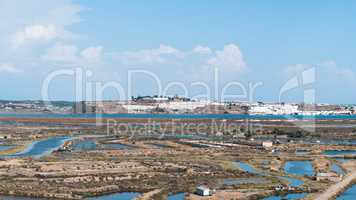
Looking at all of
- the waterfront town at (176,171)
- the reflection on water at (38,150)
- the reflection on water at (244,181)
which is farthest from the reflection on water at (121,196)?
the reflection on water at (38,150)

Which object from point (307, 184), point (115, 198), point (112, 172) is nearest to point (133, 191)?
point (115, 198)

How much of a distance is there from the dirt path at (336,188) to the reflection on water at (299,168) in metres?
2.34

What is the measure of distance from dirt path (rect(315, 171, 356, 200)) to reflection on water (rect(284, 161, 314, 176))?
2.34 meters

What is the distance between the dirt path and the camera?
20.5 metres

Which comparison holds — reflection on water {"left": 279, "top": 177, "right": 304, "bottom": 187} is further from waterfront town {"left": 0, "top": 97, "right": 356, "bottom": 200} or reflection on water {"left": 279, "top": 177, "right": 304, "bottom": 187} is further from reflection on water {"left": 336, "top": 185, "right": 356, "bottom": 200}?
reflection on water {"left": 336, "top": 185, "right": 356, "bottom": 200}

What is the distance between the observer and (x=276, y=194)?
840 inches

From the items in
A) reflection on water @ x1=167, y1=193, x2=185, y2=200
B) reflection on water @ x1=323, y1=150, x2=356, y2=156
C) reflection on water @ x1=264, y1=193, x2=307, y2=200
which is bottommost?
reflection on water @ x1=323, y1=150, x2=356, y2=156

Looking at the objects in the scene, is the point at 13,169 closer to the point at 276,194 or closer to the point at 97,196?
the point at 97,196

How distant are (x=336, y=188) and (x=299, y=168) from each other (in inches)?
313

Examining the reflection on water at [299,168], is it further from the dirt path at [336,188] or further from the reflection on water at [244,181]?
the reflection on water at [244,181]

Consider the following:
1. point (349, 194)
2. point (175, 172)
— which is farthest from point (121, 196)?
point (349, 194)

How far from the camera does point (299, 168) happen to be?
30.4 m

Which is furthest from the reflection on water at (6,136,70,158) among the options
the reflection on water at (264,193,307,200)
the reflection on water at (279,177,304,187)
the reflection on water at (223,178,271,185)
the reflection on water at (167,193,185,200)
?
the reflection on water at (264,193,307,200)

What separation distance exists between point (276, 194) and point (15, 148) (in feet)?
86.7
